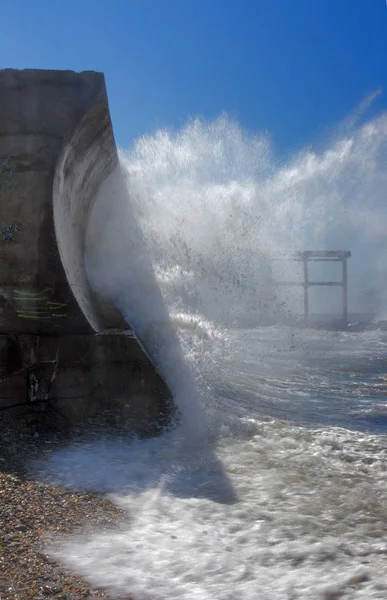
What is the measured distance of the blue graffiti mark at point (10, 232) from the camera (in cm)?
360

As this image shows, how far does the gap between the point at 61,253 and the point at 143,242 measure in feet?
7.05

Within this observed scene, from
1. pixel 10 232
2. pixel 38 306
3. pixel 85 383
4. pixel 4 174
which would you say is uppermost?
pixel 4 174

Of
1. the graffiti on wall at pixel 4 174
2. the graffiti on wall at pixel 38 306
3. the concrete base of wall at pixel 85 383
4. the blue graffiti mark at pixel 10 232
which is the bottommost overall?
the concrete base of wall at pixel 85 383

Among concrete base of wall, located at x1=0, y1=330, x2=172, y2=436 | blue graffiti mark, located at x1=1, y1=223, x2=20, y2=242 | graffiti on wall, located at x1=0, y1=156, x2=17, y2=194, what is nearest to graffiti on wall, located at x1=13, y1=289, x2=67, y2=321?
concrete base of wall, located at x1=0, y1=330, x2=172, y2=436

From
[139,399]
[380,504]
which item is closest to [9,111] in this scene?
Result: [139,399]

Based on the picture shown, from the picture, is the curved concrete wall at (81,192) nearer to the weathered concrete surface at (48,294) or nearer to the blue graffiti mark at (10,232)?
the weathered concrete surface at (48,294)

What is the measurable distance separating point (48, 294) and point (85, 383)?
0.67m

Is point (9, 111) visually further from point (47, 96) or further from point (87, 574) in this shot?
point (87, 574)

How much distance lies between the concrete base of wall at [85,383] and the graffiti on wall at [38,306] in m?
0.15

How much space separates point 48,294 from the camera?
363cm

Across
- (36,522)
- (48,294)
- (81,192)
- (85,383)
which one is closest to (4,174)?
(48,294)

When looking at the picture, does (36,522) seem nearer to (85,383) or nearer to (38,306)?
(85,383)

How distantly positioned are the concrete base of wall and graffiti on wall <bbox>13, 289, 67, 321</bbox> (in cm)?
15

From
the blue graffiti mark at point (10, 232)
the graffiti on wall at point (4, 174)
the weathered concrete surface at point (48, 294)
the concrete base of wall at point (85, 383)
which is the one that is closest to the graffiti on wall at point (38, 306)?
the weathered concrete surface at point (48, 294)
